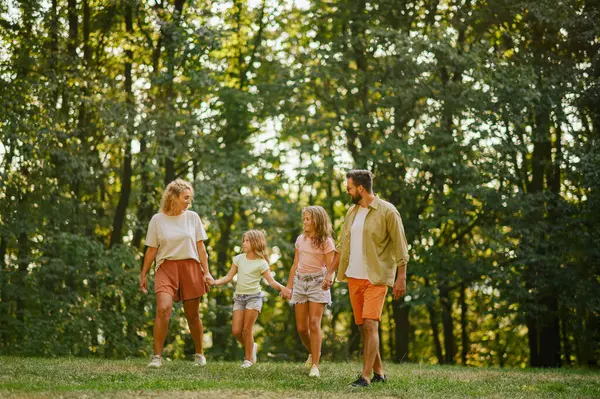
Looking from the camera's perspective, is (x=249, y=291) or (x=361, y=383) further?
(x=249, y=291)

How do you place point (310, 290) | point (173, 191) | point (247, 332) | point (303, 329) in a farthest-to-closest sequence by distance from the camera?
point (247, 332), point (303, 329), point (173, 191), point (310, 290)

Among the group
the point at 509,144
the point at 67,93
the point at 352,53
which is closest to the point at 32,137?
the point at 67,93

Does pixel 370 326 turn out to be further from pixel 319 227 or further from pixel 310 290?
pixel 319 227

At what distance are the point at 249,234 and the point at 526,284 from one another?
31.4 feet

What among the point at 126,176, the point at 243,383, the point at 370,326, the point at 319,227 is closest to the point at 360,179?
the point at 319,227

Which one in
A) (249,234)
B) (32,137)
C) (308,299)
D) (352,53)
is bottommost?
(308,299)

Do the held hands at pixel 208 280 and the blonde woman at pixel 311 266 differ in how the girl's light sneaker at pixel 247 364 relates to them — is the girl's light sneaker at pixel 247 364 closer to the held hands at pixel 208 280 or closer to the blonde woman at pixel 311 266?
the blonde woman at pixel 311 266

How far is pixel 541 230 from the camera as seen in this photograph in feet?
55.6

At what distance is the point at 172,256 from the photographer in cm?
938

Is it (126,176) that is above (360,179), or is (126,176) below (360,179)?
above

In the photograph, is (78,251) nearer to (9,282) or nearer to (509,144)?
(9,282)

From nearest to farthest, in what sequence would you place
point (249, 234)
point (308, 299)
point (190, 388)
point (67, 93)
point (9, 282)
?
point (190, 388), point (308, 299), point (249, 234), point (9, 282), point (67, 93)

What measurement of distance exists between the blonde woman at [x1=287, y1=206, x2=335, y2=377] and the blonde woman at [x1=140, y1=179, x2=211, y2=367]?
1237mm

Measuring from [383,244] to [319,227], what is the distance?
1.29m
